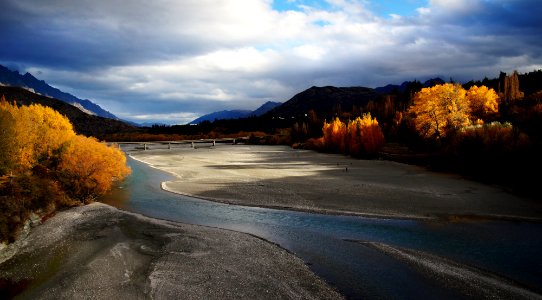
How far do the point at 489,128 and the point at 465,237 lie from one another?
1536 inches

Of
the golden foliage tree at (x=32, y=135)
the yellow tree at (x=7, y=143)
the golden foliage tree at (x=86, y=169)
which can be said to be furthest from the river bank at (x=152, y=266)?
the golden foliage tree at (x=32, y=135)

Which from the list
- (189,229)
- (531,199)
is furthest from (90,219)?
(531,199)

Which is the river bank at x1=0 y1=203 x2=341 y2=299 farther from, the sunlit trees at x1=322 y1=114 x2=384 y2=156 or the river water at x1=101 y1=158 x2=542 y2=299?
the sunlit trees at x1=322 y1=114 x2=384 y2=156

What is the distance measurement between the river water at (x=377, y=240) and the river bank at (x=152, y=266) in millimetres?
1683

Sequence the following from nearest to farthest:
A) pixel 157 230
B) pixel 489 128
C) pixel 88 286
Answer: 1. pixel 88 286
2. pixel 157 230
3. pixel 489 128

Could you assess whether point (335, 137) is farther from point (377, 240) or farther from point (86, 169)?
point (377, 240)

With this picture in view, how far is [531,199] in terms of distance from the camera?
33875mm

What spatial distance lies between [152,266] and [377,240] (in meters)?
13.5

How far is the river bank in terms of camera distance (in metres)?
16.5

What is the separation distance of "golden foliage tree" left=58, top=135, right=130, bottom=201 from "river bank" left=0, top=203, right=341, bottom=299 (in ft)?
30.8

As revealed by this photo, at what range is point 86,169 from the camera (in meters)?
37.3

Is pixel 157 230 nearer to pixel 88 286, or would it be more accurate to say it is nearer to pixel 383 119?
pixel 88 286

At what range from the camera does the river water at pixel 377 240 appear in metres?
17.1

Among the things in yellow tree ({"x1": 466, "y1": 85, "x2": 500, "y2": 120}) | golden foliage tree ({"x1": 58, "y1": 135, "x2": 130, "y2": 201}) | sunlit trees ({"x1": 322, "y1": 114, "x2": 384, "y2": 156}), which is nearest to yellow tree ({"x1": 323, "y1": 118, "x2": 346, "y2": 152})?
sunlit trees ({"x1": 322, "y1": 114, "x2": 384, "y2": 156})
